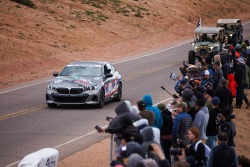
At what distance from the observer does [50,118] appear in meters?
23.8

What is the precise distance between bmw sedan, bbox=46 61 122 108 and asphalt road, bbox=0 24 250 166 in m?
0.35

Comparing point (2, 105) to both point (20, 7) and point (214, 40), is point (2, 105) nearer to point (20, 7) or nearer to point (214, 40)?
point (214, 40)

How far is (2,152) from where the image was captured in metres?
18.8

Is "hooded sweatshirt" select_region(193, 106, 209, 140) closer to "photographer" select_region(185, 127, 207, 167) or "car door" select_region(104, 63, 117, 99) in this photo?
"photographer" select_region(185, 127, 207, 167)

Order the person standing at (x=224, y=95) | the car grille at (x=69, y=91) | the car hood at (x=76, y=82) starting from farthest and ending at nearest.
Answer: the car hood at (x=76, y=82)
the car grille at (x=69, y=91)
the person standing at (x=224, y=95)

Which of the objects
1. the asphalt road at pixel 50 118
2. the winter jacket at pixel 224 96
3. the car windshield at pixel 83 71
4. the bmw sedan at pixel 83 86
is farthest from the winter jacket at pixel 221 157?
the car windshield at pixel 83 71

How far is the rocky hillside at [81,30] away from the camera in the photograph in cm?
4122

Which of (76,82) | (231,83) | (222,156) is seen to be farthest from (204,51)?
(222,156)

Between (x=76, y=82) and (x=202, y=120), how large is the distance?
33.5 ft

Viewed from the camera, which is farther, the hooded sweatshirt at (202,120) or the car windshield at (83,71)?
the car windshield at (83,71)

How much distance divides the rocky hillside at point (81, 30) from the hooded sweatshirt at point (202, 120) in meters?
19.0

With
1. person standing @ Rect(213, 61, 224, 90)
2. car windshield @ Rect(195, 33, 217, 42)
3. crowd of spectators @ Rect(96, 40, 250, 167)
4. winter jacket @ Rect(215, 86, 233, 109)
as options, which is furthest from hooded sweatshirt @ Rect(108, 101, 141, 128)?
car windshield @ Rect(195, 33, 217, 42)

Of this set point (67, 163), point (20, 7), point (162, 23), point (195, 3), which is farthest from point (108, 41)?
point (67, 163)

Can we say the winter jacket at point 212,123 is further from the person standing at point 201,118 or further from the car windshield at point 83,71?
the car windshield at point 83,71
